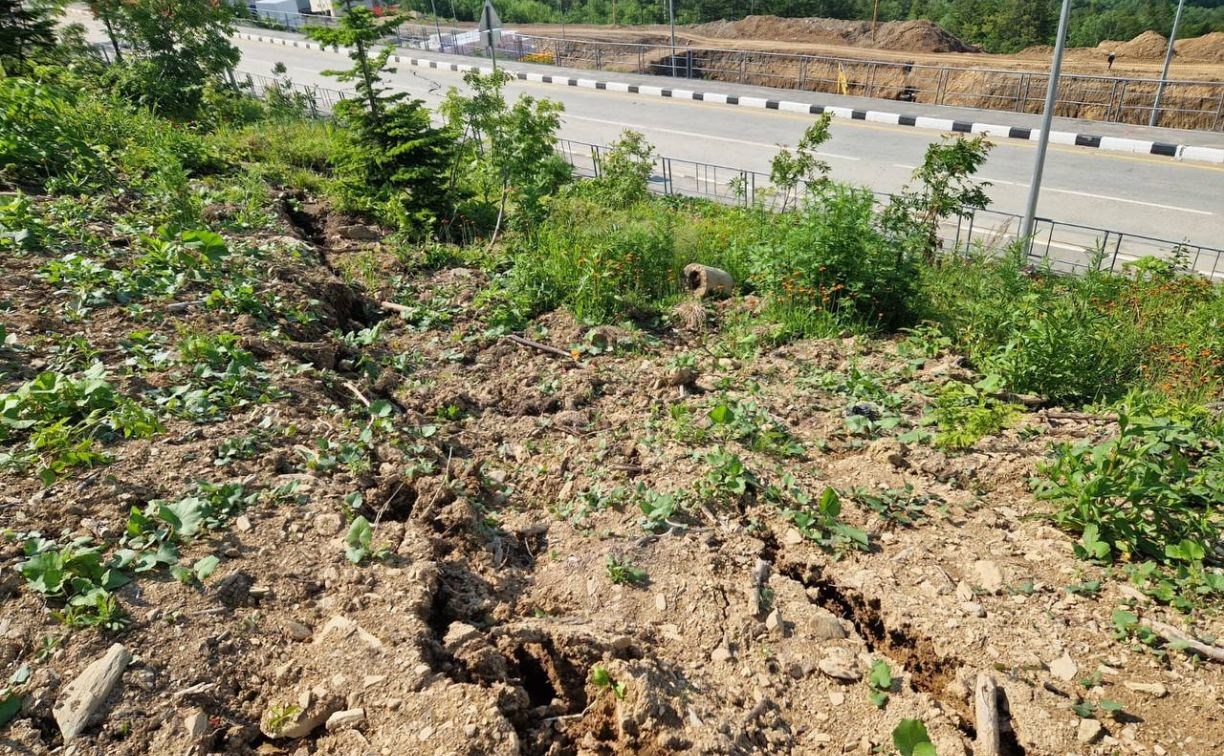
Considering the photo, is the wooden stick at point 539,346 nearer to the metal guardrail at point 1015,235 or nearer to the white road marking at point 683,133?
the metal guardrail at point 1015,235

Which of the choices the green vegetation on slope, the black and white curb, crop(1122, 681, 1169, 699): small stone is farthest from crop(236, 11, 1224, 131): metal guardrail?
crop(1122, 681, 1169, 699): small stone

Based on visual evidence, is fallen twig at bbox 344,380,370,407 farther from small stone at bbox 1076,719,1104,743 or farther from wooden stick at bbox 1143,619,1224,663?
wooden stick at bbox 1143,619,1224,663

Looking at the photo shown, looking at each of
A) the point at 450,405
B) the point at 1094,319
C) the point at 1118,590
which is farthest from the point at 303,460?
the point at 1094,319

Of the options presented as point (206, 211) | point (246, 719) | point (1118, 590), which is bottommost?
point (1118, 590)

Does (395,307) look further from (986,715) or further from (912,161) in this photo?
(912,161)

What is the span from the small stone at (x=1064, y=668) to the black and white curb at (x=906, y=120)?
7.22 metres

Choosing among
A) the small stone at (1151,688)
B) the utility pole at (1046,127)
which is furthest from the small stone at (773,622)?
the utility pole at (1046,127)

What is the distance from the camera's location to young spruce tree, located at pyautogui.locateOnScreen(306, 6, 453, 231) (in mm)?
8422

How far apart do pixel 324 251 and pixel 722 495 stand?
18.8ft

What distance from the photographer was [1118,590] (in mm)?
3324

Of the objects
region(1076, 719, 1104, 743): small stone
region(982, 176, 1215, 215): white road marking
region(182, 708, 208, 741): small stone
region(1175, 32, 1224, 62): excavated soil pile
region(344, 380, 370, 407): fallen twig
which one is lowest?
region(982, 176, 1215, 215): white road marking

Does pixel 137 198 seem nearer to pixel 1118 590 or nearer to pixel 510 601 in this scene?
pixel 510 601

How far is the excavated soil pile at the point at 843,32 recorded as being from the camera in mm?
30641

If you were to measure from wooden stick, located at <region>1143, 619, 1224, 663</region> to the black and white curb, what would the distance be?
6.96 metres
